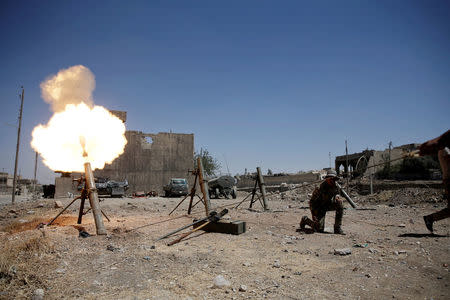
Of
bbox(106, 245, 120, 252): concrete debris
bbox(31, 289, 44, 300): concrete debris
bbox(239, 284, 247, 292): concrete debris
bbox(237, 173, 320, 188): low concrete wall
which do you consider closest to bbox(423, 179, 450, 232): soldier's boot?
bbox(239, 284, 247, 292): concrete debris

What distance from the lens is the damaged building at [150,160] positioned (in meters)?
29.3

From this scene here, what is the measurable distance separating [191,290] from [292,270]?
1.68 m

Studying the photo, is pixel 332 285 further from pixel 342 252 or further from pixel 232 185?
pixel 232 185

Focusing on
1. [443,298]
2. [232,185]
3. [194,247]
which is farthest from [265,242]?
[232,185]

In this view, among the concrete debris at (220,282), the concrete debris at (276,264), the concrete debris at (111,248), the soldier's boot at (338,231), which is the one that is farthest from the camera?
the soldier's boot at (338,231)

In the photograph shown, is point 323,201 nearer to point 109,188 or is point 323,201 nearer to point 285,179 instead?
point 109,188

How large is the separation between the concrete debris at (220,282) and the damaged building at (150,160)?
27.7 metres

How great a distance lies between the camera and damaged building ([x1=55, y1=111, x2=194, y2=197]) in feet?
96.1

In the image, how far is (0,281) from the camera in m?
3.42

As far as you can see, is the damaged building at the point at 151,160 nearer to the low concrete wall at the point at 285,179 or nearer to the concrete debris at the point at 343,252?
the low concrete wall at the point at 285,179

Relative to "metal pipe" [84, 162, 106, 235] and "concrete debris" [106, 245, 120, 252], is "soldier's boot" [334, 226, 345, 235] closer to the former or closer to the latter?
"concrete debris" [106, 245, 120, 252]

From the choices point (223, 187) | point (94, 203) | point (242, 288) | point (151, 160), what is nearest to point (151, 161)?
point (151, 160)

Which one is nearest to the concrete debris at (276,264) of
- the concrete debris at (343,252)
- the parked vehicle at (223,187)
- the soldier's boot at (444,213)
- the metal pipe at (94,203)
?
the concrete debris at (343,252)

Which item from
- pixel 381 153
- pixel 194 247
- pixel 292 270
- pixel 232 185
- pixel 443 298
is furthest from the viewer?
pixel 381 153
